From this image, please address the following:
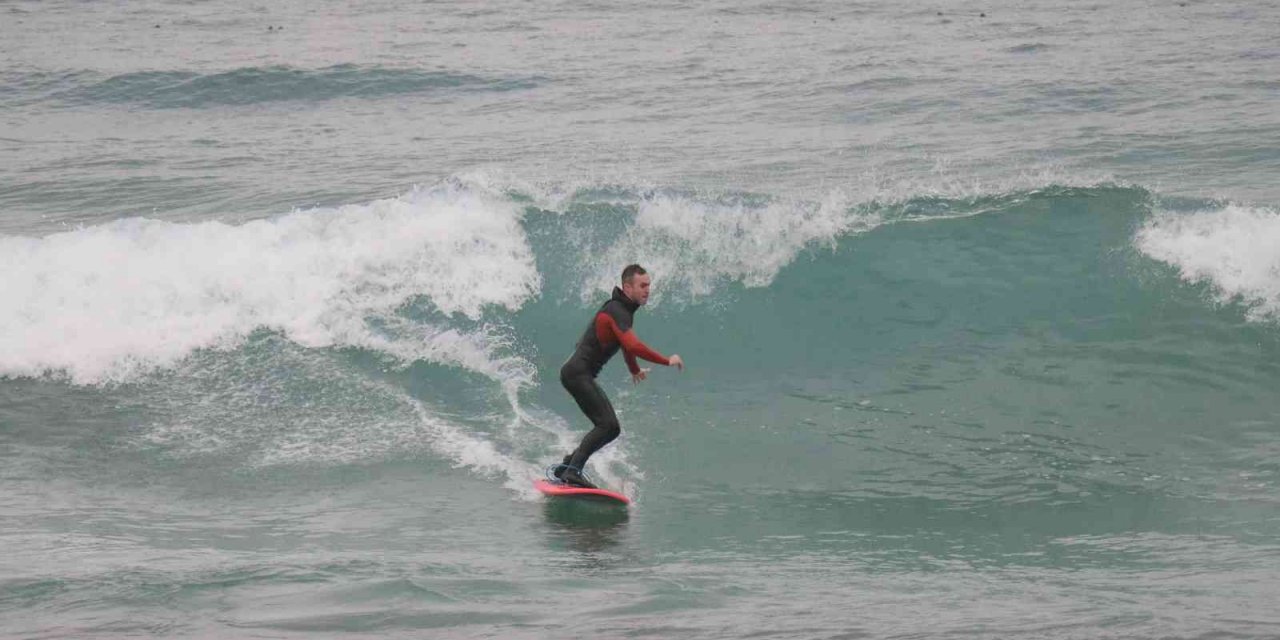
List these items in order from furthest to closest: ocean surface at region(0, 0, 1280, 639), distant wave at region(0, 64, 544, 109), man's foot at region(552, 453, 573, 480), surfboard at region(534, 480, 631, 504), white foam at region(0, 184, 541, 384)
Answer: distant wave at region(0, 64, 544, 109) → white foam at region(0, 184, 541, 384) → man's foot at region(552, 453, 573, 480) → surfboard at region(534, 480, 631, 504) → ocean surface at region(0, 0, 1280, 639)

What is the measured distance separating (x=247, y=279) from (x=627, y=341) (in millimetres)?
5538

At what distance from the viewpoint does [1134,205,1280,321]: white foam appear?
12.6 metres

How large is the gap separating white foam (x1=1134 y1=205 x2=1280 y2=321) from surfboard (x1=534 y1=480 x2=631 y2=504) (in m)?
6.36

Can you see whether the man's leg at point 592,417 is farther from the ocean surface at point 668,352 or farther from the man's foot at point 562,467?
the ocean surface at point 668,352

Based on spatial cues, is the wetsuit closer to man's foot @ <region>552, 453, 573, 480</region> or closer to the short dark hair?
man's foot @ <region>552, 453, 573, 480</region>

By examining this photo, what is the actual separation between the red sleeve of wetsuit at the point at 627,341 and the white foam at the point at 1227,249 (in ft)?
20.8

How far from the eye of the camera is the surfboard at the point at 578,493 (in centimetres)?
931

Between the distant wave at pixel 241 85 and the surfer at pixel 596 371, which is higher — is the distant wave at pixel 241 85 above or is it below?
above

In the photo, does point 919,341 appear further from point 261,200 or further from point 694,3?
point 694,3

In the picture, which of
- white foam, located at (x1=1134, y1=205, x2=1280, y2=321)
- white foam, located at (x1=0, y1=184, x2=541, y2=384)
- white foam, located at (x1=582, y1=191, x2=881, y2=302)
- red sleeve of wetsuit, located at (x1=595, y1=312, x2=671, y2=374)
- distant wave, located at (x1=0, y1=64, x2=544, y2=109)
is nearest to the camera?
red sleeve of wetsuit, located at (x1=595, y1=312, x2=671, y2=374)

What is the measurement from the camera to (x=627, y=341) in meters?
8.93

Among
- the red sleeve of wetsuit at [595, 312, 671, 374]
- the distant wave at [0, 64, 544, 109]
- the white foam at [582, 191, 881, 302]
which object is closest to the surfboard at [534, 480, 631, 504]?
the red sleeve of wetsuit at [595, 312, 671, 374]

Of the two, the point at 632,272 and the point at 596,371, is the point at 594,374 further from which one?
the point at 632,272

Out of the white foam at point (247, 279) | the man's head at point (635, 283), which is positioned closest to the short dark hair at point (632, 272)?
the man's head at point (635, 283)
